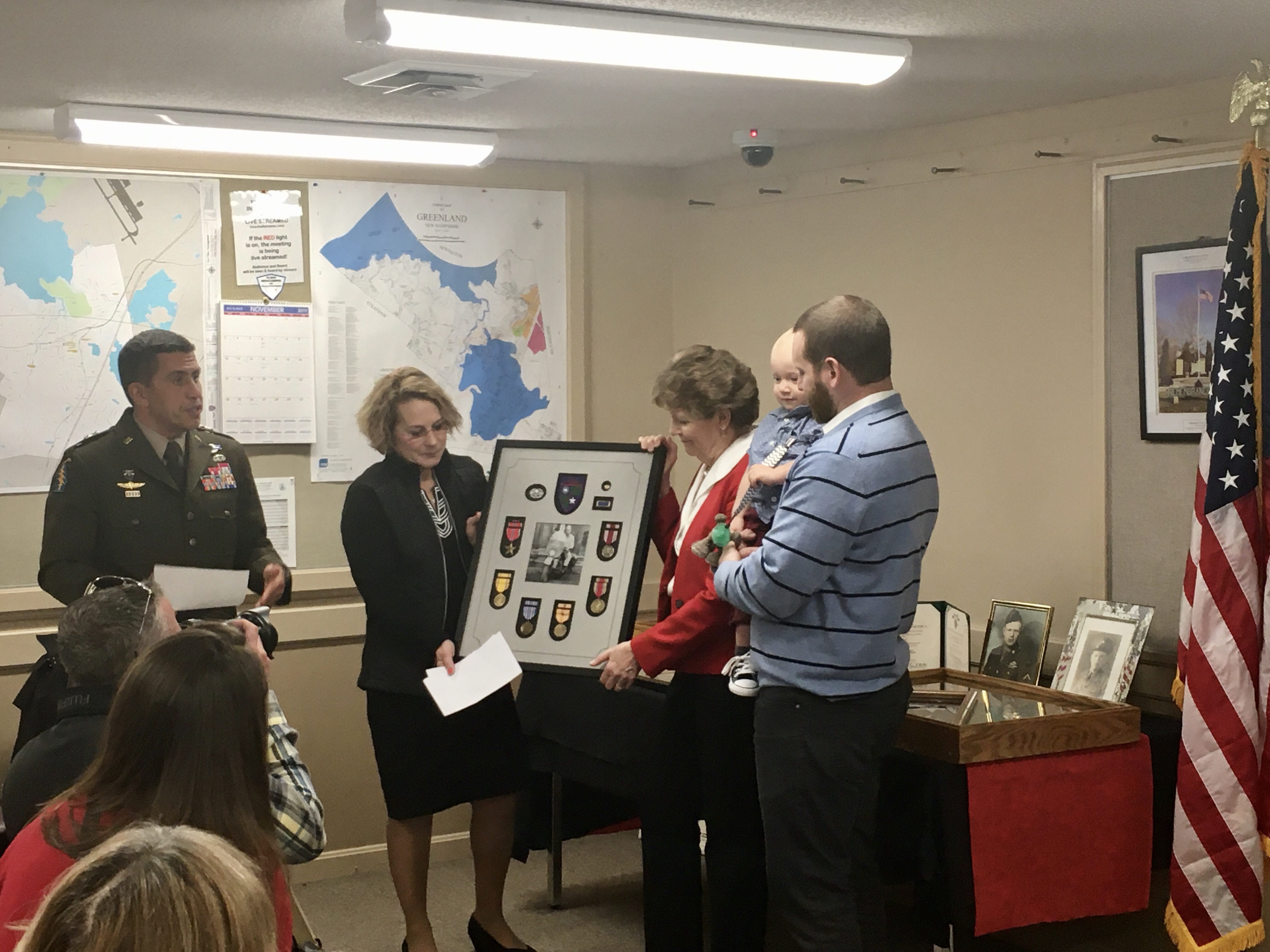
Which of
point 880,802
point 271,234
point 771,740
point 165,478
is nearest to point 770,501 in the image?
point 771,740

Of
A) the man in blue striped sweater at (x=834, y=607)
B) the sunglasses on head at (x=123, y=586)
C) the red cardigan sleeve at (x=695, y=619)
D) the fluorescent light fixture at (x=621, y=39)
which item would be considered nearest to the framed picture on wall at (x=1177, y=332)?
the fluorescent light fixture at (x=621, y=39)

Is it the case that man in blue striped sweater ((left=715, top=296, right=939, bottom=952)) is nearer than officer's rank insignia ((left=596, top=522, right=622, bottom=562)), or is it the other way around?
man in blue striped sweater ((left=715, top=296, right=939, bottom=952))

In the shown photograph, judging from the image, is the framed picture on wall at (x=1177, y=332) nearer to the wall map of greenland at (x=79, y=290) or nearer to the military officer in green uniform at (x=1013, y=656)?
the military officer in green uniform at (x=1013, y=656)

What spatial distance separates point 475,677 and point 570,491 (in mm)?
571

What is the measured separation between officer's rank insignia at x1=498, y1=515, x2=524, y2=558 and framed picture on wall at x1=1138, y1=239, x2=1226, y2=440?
67.9 inches

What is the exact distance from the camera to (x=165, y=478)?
11.5ft

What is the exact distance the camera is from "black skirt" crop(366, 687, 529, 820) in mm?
3469

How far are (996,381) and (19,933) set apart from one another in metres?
3.14

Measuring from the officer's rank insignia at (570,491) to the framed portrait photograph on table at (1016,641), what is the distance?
1.28 meters

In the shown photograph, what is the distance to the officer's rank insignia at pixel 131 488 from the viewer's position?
3451 millimetres

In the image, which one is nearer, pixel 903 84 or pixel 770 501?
pixel 770 501

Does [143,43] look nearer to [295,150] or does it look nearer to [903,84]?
[295,150]

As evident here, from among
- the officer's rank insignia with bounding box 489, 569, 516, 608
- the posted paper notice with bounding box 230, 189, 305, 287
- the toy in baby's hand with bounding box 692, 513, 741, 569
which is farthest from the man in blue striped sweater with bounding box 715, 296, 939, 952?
the posted paper notice with bounding box 230, 189, 305, 287

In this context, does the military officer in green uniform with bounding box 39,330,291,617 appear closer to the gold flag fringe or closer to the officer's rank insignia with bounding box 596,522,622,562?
the officer's rank insignia with bounding box 596,522,622,562
